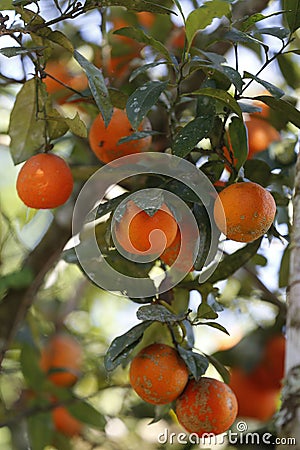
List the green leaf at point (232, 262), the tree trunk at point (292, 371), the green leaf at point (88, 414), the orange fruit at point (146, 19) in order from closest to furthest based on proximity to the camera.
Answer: the tree trunk at point (292, 371) < the green leaf at point (232, 262) < the green leaf at point (88, 414) < the orange fruit at point (146, 19)

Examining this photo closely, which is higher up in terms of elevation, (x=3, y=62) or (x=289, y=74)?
(x=3, y=62)

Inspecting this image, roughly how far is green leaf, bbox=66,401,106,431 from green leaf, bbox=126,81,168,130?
2.36 ft

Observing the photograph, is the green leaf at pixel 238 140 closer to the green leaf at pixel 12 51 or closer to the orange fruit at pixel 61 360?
the green leaf at pixel 12 51

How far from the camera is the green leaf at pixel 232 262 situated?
1005mm

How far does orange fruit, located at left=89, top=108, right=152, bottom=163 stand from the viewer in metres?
1.01

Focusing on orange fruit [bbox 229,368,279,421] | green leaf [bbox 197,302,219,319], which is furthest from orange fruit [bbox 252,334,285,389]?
green leaf [bbox 197,302,219,319]

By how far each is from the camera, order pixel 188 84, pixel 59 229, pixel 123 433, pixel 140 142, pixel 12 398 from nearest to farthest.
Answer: pixel 140 142 < pixel 188 84 < pixel 59 229 < pixel 123 433 < pixel 12 398

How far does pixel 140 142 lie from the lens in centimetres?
101

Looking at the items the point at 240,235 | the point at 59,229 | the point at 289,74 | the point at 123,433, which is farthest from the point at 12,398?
the point at 240,235

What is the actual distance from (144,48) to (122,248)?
25.8 inches

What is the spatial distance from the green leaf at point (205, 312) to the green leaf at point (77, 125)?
0.25 meters

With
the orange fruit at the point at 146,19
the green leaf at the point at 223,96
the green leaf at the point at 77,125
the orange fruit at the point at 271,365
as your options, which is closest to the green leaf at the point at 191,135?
the green leaf at the point at 223,96

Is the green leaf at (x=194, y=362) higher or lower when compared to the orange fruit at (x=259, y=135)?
lower

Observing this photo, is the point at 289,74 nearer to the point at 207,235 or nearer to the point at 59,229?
the point at 59,229
